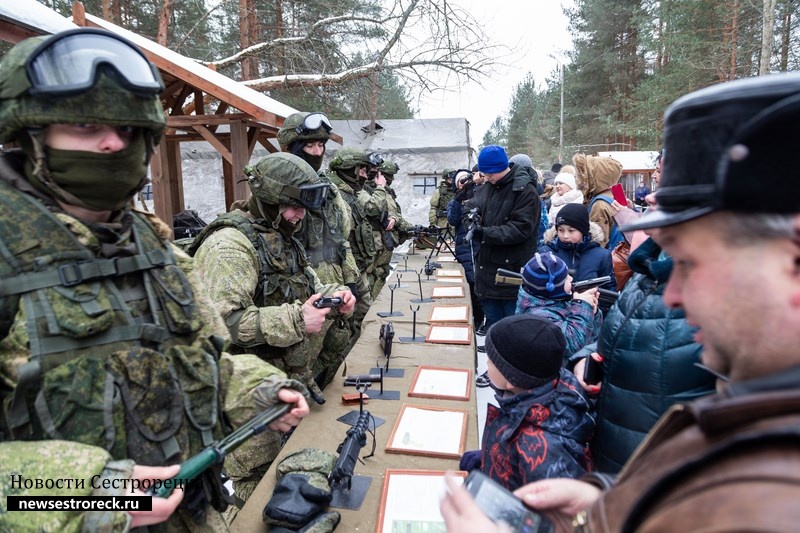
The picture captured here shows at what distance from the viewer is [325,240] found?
13.9 feet

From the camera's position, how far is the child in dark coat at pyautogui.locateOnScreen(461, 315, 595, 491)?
1.77 meters

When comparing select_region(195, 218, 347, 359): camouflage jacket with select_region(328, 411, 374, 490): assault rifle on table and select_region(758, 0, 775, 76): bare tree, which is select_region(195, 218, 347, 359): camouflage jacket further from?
select_region(758, 0, 775, 76): bare tree

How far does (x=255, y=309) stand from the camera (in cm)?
273

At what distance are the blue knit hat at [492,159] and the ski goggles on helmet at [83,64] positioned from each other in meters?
3.65

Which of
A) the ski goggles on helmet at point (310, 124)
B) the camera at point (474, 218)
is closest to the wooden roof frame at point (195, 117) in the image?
the ski goggles on helmet at point (310, 124)

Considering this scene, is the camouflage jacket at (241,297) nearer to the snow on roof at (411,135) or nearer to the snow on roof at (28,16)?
the snow on roof at (28,16)

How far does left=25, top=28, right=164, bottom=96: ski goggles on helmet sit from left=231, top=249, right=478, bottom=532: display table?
1665 millimetres

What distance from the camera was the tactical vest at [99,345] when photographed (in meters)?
1.30

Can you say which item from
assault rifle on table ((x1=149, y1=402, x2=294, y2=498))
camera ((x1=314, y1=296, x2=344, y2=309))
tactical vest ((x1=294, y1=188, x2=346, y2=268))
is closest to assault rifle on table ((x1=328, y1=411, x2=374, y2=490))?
assault rifle on table ((x1=149, y1=402, x2=294, y2=498))

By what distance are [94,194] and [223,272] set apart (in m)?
1.23

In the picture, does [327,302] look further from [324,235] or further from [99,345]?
[324,235]

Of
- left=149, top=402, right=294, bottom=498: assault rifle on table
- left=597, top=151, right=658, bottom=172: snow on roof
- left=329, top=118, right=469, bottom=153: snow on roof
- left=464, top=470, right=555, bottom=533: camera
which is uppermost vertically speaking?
left=329, top=118, right=469, bottom=153: snow on roof

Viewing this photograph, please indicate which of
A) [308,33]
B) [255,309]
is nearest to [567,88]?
[308,33]

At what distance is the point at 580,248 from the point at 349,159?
3730 millimetres
